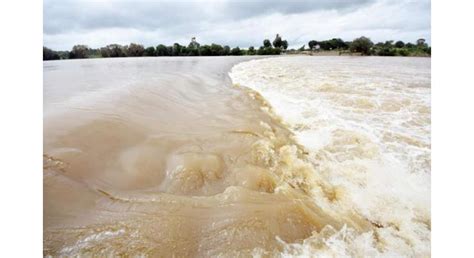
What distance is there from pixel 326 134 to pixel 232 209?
2249mm

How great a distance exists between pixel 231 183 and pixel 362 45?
43903 millimetres

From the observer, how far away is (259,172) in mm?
2322

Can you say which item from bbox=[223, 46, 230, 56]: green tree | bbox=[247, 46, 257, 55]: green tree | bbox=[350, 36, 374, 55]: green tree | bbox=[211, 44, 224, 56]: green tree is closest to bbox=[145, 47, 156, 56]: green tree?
bbox=[211, 44, 224, 56]: green tree

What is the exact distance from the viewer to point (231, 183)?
2.17 metres

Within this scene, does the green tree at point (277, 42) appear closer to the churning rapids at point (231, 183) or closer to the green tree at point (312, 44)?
the green tree at point (312, 44)

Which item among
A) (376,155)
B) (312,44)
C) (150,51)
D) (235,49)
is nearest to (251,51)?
(235,49)

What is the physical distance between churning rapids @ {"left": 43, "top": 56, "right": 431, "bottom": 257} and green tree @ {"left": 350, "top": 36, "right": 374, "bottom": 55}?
→ 4021 cm

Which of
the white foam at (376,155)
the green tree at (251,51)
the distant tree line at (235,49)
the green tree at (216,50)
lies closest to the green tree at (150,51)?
the distant tree line at (235,49)

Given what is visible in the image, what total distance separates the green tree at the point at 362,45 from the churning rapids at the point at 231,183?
40208 millimetres

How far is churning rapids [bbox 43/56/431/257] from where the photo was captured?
5.03ft

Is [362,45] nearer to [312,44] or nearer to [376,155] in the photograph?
[312,44]

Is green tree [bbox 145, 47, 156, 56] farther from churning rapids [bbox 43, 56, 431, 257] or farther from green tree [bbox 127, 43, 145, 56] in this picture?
churning rapids [bbox 43, 56, 431, 257]
